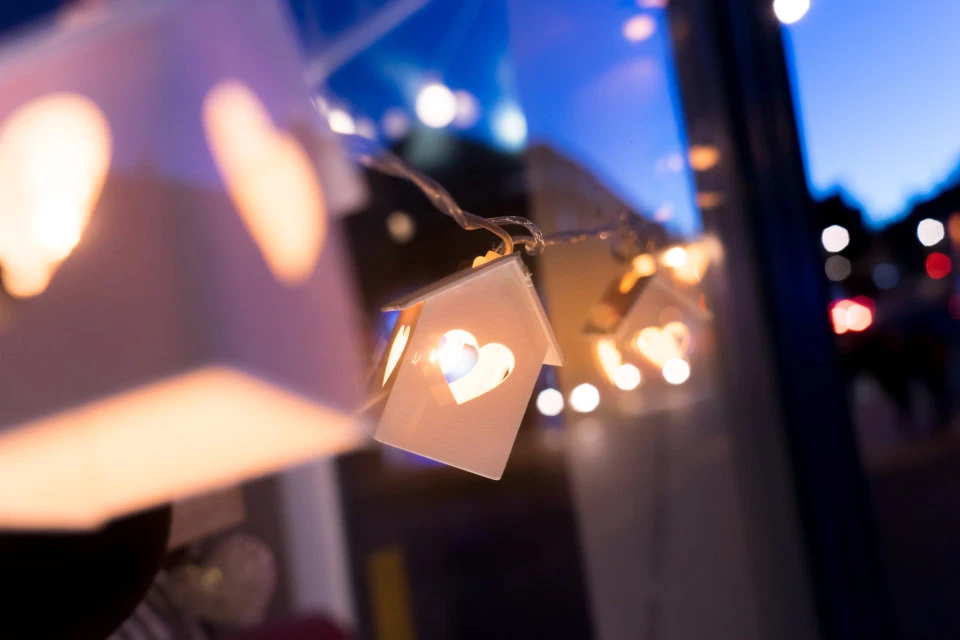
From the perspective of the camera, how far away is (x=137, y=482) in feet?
5.89

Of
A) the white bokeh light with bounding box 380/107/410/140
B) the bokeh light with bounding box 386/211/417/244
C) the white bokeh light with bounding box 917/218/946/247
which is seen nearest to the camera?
the white bokeh light with bounding box 917/218/946/247

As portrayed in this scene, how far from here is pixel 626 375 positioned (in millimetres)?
1033

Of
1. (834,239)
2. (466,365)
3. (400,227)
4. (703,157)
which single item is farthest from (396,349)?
(400,227)

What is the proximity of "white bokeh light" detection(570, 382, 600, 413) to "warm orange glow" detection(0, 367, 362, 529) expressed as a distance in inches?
37.3

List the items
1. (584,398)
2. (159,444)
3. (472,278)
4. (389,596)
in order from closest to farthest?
(472,278), (584,398), (159,444), (389,596)

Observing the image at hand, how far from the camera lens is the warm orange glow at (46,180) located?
167cm

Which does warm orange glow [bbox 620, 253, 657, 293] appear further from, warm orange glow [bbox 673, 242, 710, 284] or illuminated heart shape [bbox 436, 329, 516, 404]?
illuminated heart shape [bbox 436, 329, 516, 404]

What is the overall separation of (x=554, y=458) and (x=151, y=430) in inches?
47.5

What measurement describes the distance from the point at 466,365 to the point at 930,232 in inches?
50.9

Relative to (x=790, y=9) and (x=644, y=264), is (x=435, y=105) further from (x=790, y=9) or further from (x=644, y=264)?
(x=644, y=264)

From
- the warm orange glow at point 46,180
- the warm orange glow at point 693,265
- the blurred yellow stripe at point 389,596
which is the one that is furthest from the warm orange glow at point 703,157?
the blurred yellow stripe at point 389,596

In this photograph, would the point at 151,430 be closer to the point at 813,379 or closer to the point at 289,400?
the point at 289,400

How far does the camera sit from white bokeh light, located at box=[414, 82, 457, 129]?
2137mm

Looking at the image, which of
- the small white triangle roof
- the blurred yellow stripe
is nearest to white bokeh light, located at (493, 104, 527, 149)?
the small white triangle roof
